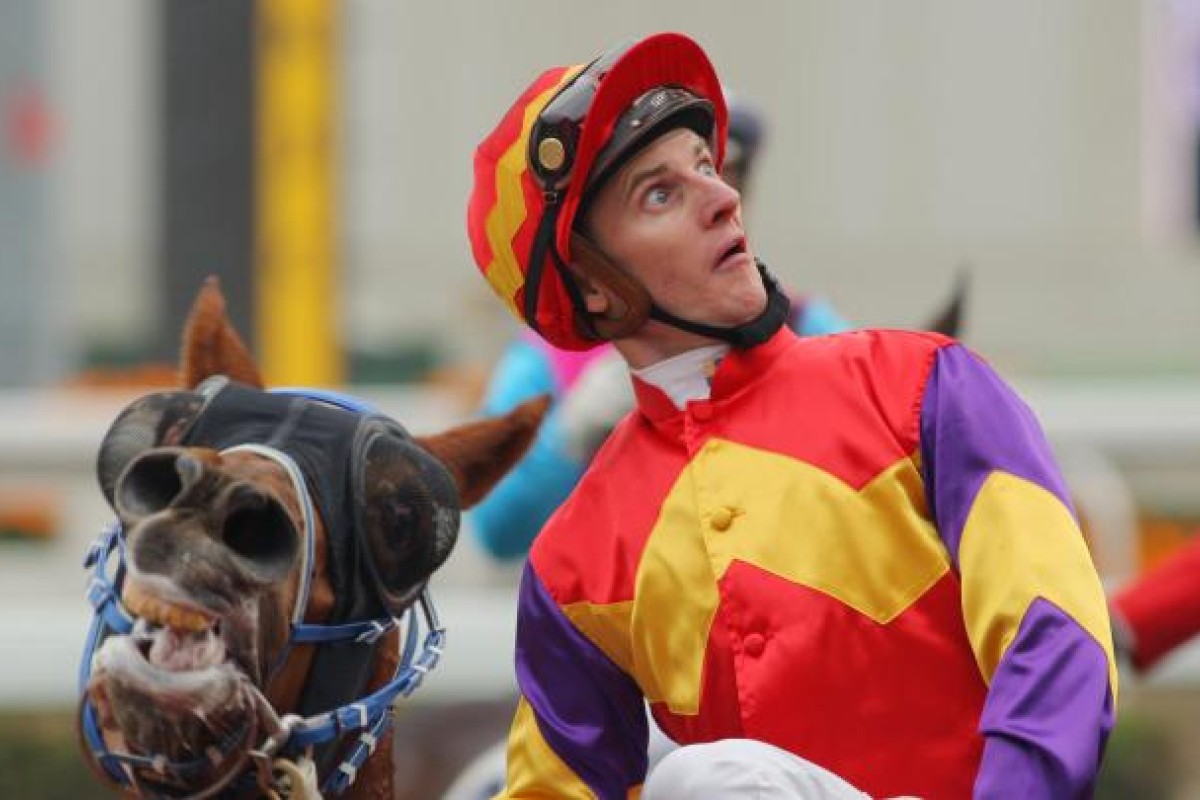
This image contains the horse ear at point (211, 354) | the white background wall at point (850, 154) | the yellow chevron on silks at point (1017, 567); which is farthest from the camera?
the white background wall at point (850, 154)

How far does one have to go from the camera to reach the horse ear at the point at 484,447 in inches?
99.1

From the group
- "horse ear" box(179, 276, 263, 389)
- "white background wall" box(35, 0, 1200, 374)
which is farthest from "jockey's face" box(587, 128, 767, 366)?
"white background wall" box(35, 0, 1200, 374)

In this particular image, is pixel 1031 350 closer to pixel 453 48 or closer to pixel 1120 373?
pixel 1120 373

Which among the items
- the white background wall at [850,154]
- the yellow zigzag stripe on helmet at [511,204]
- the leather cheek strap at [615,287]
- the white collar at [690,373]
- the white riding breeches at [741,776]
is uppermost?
the yellow zigzag stripe on helmet at [511,204]

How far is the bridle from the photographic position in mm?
2121

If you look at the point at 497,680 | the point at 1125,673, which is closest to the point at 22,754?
the point at 497,680

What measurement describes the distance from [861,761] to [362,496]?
0.50m

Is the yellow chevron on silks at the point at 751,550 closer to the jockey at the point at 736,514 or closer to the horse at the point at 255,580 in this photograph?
the jockey at the point at 736,514

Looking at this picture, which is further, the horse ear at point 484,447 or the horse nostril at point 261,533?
the horse ear at point 484,447

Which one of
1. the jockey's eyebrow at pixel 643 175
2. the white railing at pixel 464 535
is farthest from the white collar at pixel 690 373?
the white railing at pixel 464 535

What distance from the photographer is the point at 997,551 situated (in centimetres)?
212

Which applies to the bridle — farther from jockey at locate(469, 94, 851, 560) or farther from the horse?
jockey at locate(469, 94, 851, 560)

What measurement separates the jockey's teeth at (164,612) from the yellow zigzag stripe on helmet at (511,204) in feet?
1.73

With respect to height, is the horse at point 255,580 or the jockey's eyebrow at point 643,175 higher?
the jockey's eyebrow at point 643,175
